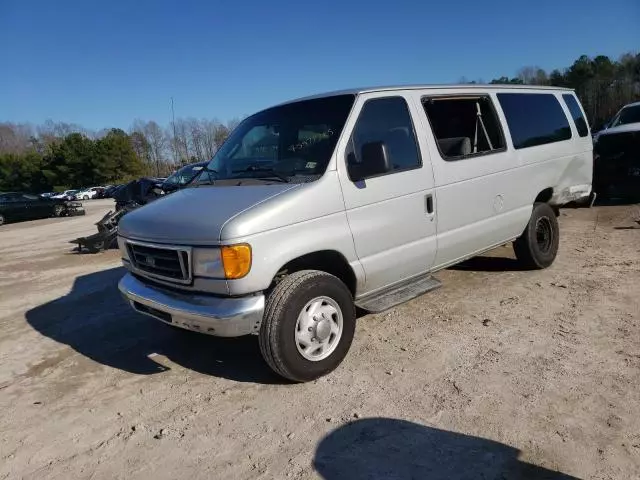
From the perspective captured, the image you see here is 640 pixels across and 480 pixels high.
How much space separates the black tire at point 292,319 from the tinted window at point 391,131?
108 cm

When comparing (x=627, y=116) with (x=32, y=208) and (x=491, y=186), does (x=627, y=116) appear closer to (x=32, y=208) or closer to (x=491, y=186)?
(x=491, y=186)

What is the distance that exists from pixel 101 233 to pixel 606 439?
31.3 feet

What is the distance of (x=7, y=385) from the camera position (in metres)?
4.04

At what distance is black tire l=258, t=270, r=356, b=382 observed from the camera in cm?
332

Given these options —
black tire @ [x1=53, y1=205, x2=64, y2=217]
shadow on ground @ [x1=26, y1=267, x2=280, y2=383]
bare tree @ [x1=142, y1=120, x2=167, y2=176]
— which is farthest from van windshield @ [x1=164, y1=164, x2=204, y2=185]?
bare tree @ [x1=142, y1=120, x2=167, y2=176]

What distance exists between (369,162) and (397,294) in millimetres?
1191

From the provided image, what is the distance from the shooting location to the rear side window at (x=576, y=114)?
6207 mm

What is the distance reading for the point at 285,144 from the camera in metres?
4.17

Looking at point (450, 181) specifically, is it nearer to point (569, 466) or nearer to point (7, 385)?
point (569, 466)

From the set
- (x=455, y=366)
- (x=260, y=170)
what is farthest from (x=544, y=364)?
(x=260, y=170)

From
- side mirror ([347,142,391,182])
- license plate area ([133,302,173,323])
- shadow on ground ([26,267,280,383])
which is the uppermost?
side mirror ([347,142,391,182])

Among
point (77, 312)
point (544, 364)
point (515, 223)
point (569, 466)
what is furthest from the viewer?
point (77, 312)

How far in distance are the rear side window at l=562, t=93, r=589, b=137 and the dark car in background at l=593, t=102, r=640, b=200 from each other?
4.23 m

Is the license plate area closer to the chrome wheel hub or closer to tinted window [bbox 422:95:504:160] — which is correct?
the chrome wheel hub
